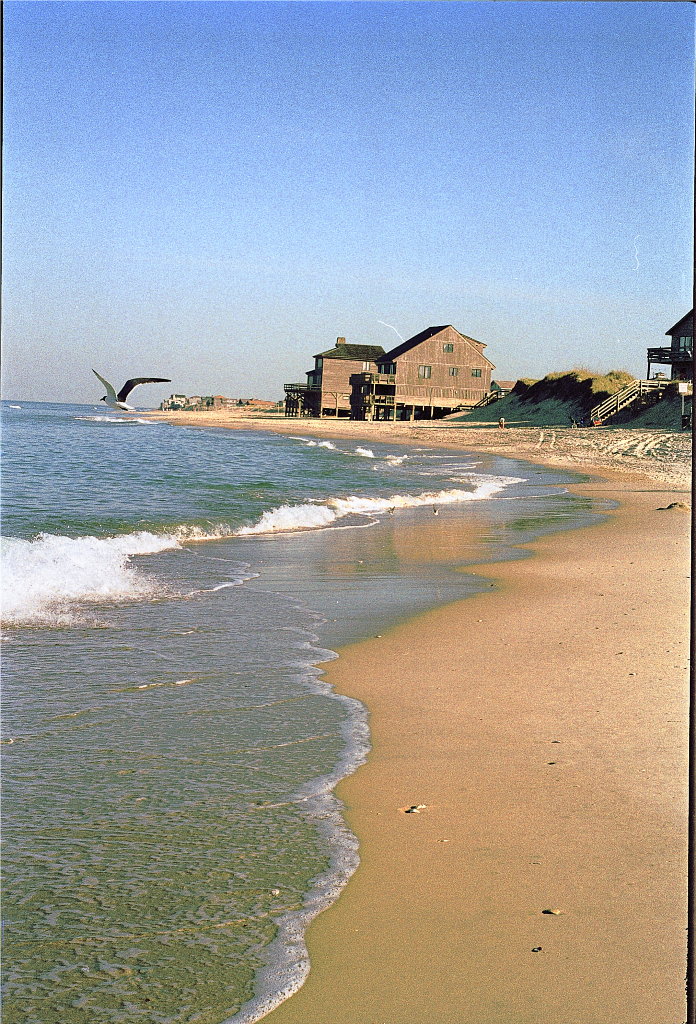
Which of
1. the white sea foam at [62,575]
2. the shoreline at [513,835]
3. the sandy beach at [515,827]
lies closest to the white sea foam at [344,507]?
the white sea foam at [62,575]

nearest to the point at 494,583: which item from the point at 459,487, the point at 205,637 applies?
the point at 205,637

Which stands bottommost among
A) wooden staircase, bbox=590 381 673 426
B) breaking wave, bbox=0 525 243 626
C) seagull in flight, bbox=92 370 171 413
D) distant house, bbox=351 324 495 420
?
breaking wave, bbox=0 525 243 626

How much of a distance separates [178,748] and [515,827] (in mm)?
1613

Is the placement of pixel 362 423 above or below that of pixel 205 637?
above

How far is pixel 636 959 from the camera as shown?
237 cm

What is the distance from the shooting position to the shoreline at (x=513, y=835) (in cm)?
231

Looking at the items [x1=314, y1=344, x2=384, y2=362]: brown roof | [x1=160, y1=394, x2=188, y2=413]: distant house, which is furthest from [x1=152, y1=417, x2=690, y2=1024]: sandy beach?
[x1=314, y1=344, x2=384, y2=362]: brown roof

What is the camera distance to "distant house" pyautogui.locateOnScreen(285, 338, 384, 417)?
6269cm

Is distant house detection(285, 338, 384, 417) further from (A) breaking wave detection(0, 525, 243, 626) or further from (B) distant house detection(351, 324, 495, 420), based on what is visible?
(A) breaking wave detection(0, 525, 243, 626)

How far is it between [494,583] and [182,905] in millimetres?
6114

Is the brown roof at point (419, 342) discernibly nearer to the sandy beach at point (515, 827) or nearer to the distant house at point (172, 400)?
the distant house at point (172, 400)

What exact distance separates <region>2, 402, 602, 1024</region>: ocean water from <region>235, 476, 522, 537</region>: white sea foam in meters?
1.19

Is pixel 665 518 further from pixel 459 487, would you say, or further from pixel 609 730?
pixel 609 730

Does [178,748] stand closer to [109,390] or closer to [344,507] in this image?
[109,390]
